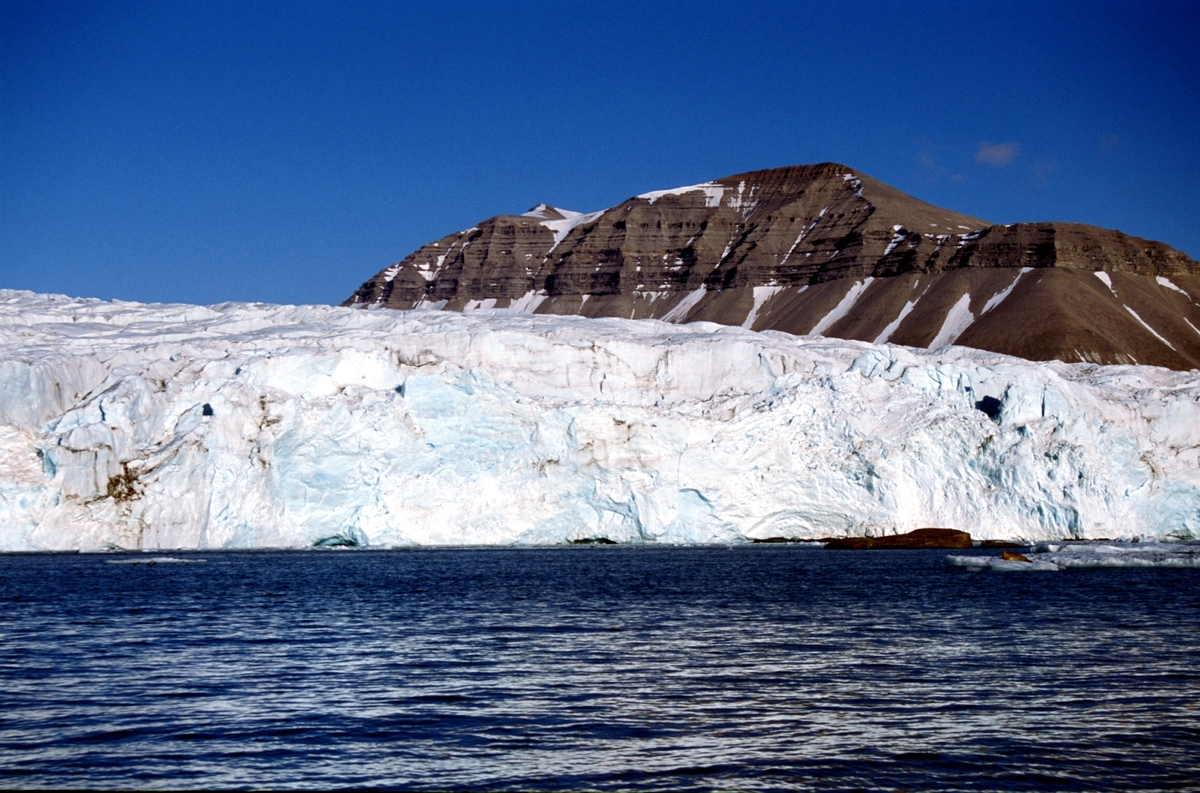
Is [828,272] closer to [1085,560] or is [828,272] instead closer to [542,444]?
[542,444]

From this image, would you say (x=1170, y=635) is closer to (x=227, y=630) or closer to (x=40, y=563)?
(x=227, y=630)

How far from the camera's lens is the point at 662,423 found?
40344mm

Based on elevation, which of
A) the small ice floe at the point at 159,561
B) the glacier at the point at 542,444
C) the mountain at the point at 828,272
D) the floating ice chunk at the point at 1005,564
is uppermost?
the mountain at the point at 828,272

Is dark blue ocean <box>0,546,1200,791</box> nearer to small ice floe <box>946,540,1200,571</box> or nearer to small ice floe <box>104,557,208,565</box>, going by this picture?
small ice floe <box>104,557,208,565</box>

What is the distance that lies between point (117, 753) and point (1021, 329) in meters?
104

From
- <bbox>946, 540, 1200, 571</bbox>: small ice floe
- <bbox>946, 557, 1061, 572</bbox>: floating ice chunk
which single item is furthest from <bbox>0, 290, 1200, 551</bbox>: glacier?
<bbox>946, 557, 1061, 572</bbox>: floating ice chunk

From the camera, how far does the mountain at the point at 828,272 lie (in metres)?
112

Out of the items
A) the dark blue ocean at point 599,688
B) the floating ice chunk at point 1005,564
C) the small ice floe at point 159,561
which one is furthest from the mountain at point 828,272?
the dark blue ocean at point 599,688

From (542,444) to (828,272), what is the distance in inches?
3970

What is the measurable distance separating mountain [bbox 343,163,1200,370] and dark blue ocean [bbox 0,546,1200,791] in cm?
8348

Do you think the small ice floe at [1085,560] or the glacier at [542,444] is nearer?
the small ice floe at [1085,560]

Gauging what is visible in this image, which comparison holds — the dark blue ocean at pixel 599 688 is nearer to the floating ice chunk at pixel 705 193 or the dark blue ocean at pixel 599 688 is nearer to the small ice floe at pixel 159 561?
the small ice floe at pixel 159 561

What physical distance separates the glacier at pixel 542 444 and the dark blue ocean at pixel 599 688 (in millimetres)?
8667

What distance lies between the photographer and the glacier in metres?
36.8
